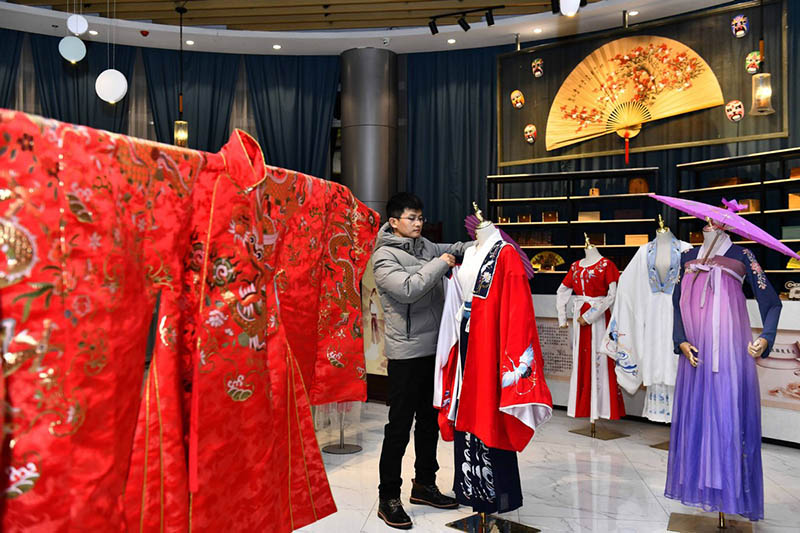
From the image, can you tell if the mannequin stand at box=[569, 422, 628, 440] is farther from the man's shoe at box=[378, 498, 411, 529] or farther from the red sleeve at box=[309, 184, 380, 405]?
the red sleeve at box=[309, 184, 380, 405]

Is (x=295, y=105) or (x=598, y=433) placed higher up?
(x=295, y=105)

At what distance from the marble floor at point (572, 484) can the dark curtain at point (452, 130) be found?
3289mm

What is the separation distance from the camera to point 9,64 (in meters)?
7.02

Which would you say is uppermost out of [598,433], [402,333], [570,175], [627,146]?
[627,146]

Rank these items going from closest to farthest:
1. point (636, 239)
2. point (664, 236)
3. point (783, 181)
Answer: point (664, 236) < point (783, 181) < point (636, 239)

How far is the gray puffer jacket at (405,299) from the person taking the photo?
9.80ft

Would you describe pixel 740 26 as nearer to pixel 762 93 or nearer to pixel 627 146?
pixel 762 93

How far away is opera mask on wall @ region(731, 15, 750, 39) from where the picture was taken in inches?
235

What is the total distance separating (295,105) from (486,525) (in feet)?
20.0

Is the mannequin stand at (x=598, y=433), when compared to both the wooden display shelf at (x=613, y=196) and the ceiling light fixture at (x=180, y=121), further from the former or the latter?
the ceiling light fixture at (x=180, y=121)

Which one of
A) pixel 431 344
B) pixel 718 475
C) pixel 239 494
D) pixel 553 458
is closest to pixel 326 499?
pixel 239 494

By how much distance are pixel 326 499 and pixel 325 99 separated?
23.7 feet

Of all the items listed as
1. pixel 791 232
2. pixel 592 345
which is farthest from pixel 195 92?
pixel 791 232

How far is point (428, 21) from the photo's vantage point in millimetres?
7039
